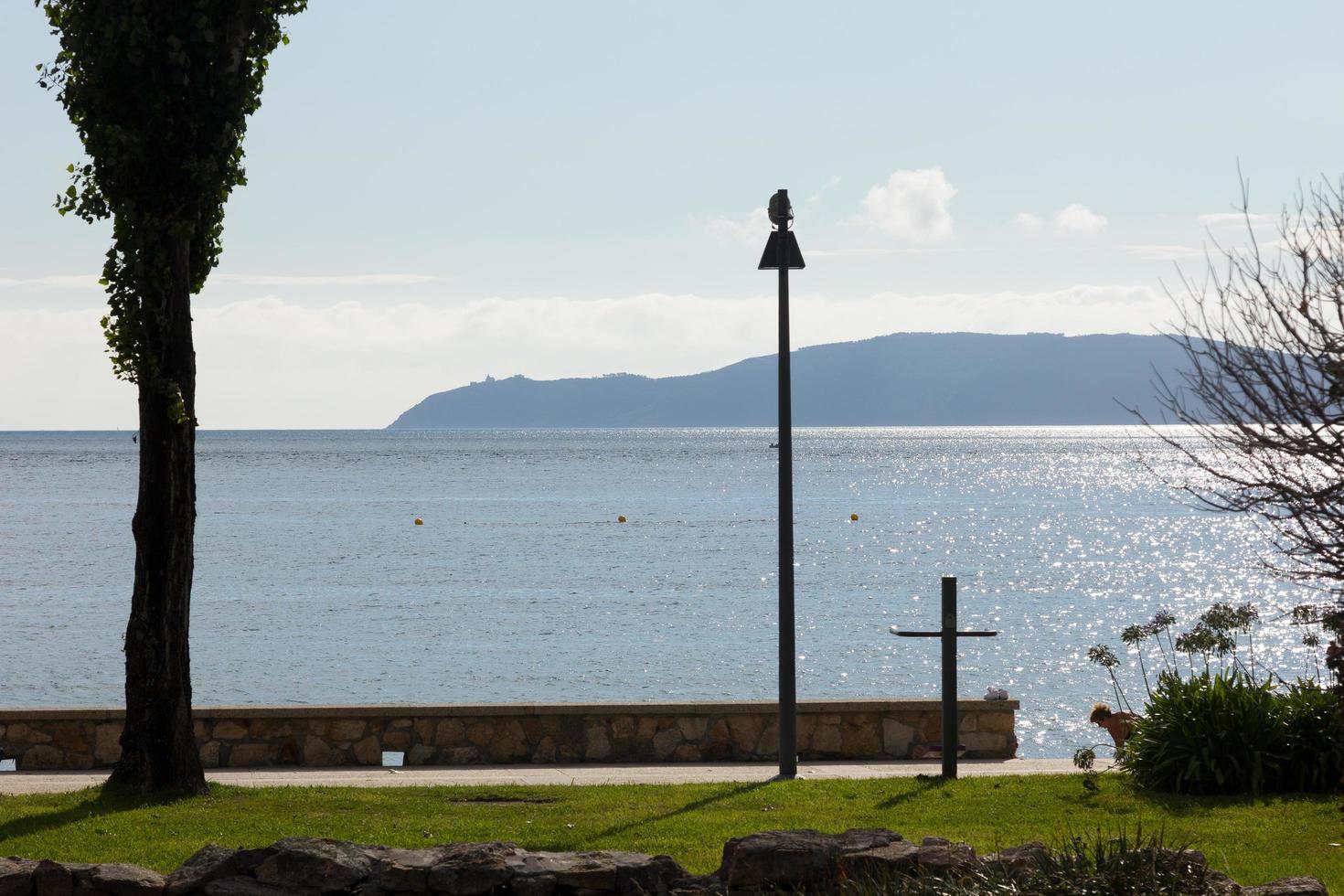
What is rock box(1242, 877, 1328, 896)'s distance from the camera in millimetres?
6352

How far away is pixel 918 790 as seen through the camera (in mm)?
11086

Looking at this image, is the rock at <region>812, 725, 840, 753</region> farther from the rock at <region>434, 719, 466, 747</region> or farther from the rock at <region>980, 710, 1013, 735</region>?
the rock at <region>434, 719, 466, 747</region>

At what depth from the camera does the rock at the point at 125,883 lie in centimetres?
644

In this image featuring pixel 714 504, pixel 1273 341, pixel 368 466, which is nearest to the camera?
pixel 1273 341

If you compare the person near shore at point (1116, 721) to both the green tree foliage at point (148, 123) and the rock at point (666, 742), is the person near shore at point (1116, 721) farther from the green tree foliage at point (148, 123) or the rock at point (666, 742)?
the green tree foliage at point (148, 123)

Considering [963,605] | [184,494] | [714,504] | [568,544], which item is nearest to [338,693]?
[184,494]

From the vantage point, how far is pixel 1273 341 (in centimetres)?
832

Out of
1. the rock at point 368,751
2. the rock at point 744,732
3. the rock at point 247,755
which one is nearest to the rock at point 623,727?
the rock at point 744,732

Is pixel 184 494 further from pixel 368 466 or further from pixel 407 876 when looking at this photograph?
pixel 368 466

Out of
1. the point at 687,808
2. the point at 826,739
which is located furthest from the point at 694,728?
the point at 687,808

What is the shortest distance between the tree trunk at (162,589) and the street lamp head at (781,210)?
16.5ft

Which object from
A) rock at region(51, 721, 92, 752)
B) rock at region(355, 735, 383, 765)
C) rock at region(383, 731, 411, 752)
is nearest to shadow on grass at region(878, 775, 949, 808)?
rock at region(383, 731, 411, 752)

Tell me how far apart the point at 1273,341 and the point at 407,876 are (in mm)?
5683

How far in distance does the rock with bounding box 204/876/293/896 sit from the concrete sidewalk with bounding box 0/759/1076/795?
5197 mm
